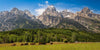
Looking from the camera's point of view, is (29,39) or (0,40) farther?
(29,39)

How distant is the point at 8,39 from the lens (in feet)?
650

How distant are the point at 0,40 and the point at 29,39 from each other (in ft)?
150

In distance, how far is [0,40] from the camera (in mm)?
184125

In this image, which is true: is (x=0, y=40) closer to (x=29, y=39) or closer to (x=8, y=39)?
(x=8, y=39)

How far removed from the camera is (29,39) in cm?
19875

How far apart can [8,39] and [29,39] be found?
35802mm

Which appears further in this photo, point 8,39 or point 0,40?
point 8,39

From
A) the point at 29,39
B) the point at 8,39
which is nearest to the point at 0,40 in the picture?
the point at 8,39

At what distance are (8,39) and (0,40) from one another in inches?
632
